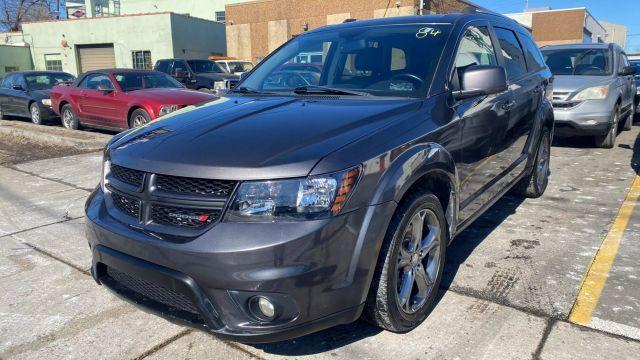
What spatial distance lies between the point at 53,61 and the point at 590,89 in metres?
36.6

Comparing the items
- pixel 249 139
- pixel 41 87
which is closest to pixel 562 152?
pixel 249 139

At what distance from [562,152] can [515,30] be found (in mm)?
4069

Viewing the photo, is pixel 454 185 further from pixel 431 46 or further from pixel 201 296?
pixel 201 296

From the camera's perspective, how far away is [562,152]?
325 inches

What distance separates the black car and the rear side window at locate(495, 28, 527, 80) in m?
11.5

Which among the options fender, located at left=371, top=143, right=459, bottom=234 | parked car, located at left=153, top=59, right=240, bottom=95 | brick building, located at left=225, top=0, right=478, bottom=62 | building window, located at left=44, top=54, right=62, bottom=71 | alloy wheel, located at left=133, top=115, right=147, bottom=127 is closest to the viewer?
fender, located at left=371, top=143, right=459, bottom=234

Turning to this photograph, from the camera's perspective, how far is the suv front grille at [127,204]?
2.58 m

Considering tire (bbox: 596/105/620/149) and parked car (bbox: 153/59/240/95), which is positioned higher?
parked car (bbox: 153/59/240/95)

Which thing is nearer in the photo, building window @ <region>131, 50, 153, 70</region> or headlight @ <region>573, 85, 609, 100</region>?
headlight @ <region>573, 85, 609, 100</region>

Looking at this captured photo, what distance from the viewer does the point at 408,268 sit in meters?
2.81

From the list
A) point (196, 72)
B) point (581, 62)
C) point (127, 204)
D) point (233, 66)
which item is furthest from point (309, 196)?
point (233, 66)

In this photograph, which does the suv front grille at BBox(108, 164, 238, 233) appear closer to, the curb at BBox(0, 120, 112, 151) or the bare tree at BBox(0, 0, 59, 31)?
the curb at BBox(0, 120, 112, 151)

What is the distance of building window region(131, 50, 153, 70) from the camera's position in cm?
3158

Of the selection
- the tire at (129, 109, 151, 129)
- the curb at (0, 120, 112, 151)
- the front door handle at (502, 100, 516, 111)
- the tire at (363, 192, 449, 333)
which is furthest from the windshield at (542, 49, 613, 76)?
the curb at (0, 120, 112, 151)
